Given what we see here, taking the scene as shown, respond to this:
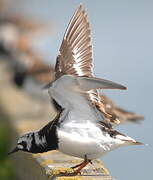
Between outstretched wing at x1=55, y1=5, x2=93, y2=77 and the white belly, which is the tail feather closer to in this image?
the white belly

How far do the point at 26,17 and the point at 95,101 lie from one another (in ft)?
25.3

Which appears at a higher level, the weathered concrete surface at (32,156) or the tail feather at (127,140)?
the tail feather at (127,140)

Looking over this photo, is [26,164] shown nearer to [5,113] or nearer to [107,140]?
[107,140]

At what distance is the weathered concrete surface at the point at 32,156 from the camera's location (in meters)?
2.96

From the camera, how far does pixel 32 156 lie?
340cm

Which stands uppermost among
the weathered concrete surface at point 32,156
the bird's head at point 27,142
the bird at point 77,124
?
the bird at point 77,124

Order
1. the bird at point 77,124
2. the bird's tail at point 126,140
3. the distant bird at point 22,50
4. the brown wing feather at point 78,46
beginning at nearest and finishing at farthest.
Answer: the bird at point 77,124
the bird's tail at point 126,140
the brown wing feather at point 78,46
the distant bird at point 22,50

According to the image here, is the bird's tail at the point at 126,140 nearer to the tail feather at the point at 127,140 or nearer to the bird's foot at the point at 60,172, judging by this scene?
the tail feather at the point at 127,140

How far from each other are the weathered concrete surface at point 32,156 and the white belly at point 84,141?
177 millimetres

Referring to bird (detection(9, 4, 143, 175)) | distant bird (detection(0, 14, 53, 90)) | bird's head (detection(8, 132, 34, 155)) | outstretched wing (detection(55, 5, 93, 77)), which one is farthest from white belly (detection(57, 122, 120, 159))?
distant bird (detection(0, 14, 53, 90))

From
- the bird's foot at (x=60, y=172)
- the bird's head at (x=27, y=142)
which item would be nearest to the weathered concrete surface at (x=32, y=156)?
the bird's foot at (x=60, y=172)

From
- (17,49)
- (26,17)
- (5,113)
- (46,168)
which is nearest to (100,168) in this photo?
(46,168)

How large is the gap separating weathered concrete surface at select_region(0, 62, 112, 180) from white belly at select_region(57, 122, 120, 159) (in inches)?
7.0

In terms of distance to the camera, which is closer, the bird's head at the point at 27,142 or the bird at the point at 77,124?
the bird at the point at 77,124
